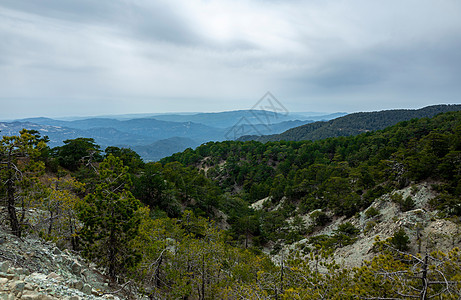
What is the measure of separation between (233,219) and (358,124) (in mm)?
156120

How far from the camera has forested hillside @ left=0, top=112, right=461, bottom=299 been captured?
298 inches

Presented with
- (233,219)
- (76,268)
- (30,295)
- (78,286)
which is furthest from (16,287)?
(233,219)

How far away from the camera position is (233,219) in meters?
34.4

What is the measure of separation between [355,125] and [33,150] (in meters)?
179

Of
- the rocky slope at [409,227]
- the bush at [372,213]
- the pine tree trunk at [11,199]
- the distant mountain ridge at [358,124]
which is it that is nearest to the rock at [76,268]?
the pine tree trunk at [11,199]

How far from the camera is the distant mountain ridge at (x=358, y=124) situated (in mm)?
144500

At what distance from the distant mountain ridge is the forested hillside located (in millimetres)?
90562

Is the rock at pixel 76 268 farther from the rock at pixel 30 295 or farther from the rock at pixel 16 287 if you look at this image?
the rock at pixel 16 287

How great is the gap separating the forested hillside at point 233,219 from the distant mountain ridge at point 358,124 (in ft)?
297

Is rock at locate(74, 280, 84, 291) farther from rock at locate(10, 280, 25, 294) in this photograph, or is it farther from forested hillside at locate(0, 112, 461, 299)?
forested hillside at locate(0, 112, 461, 299)

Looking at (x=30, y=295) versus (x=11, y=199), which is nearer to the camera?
(x=30, y=295)

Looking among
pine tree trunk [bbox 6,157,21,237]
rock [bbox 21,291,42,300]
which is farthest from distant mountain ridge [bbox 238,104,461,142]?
rock [bbox 21,291,42,300]

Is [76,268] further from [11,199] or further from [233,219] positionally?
[233,219]

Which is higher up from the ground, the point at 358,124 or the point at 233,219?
the point at 358,124
